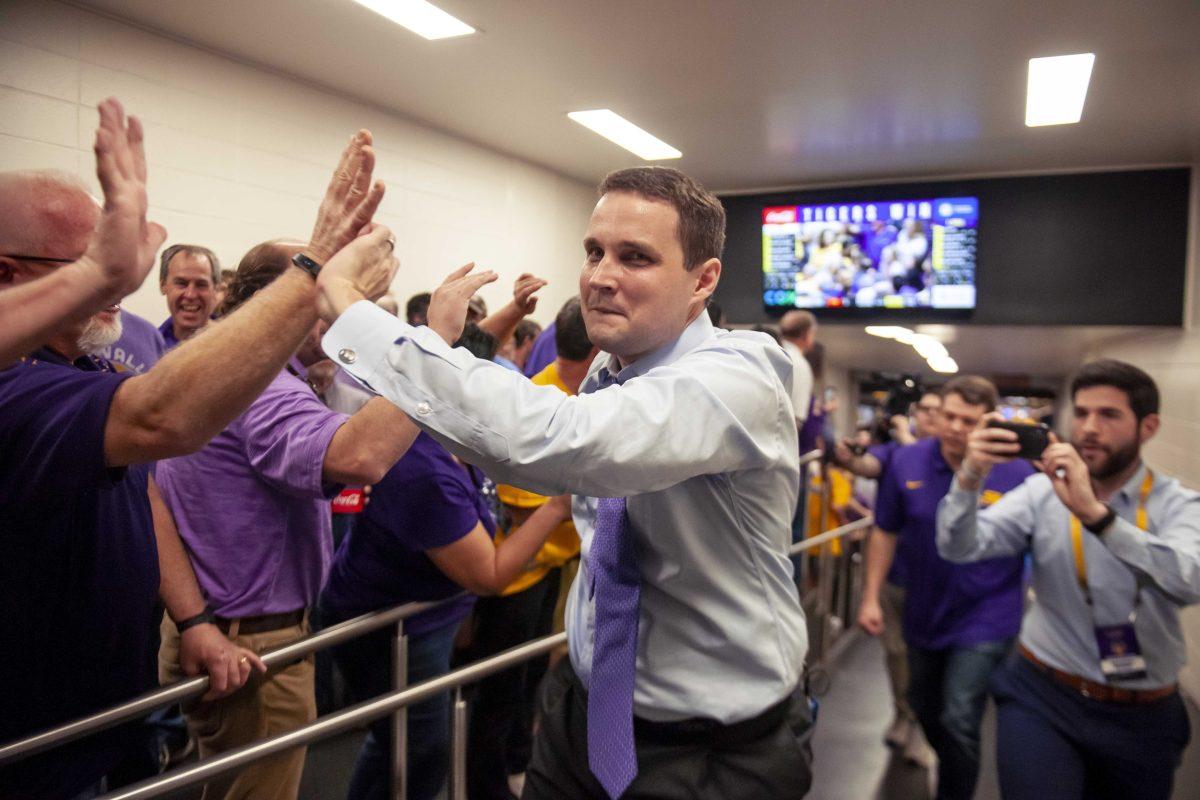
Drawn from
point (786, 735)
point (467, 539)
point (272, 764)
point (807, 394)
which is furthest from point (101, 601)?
point (807, 394)

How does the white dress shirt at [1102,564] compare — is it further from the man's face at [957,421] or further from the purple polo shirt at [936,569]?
the man's face at [957,421]

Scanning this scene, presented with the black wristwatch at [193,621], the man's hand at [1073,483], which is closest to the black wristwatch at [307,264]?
the black wristwatch at [193,621]

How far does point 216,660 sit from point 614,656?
835 mm

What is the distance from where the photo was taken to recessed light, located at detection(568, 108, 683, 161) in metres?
5.01

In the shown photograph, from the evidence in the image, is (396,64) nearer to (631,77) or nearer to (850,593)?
(631,77)

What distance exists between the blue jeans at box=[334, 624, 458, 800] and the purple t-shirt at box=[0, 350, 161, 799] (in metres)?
0.68

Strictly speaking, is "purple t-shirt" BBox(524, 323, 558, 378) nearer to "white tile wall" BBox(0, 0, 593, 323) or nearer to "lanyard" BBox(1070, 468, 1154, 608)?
"white tile wall" BBox(0, 0, 593, 323)

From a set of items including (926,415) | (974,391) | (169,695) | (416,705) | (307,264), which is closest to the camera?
(307,264)

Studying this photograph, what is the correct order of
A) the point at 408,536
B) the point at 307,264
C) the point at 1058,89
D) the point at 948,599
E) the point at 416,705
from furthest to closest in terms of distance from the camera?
the point at 1058,89 → the point at 948,599 → the point at 416,705 → the point at 408,536 → the point at 307,264

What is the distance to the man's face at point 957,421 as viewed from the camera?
322 centimetres

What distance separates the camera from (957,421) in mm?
3244

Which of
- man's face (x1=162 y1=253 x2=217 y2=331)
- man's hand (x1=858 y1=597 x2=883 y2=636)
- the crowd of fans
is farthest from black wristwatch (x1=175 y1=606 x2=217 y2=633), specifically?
man's hand (x1=858 y1=597 x2=883 y2=636)

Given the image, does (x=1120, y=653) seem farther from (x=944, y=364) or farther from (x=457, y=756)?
(x=944, y=364)

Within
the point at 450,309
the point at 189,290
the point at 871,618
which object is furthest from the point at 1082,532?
the point at 189,290
